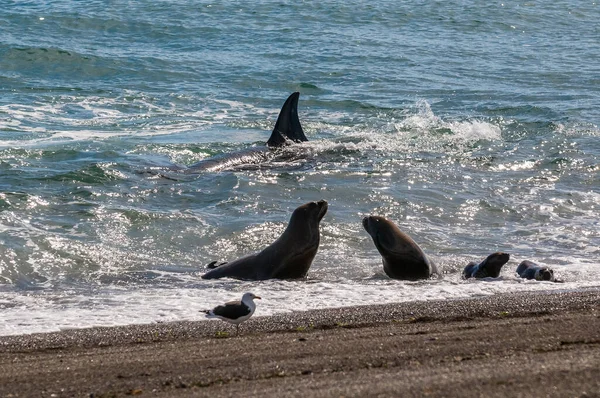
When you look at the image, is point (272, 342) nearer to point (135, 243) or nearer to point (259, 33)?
point (135, 243)

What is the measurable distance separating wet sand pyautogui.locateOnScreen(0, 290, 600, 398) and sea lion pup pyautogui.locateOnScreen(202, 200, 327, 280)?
1.58 meters

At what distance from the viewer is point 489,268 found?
8.20m

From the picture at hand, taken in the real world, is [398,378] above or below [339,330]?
above

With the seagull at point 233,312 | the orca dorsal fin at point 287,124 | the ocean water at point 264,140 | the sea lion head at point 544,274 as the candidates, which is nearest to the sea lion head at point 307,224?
the ocean water at point 264,140

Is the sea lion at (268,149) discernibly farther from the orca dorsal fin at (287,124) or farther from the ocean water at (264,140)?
the ocean water at (264,140)

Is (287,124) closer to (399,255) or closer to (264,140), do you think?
(264,140)

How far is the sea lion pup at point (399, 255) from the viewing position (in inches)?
328

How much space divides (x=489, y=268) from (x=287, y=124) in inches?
250

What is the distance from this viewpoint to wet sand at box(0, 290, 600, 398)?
172 inches

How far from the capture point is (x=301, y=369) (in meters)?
4.75

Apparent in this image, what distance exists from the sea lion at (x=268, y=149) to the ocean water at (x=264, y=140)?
0.81 feet

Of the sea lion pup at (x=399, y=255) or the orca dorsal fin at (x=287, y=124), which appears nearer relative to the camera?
the sea lion pup at (x=399, y=255)

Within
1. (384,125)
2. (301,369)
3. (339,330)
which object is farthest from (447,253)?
(384,125)

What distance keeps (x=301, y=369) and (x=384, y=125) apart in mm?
12131
